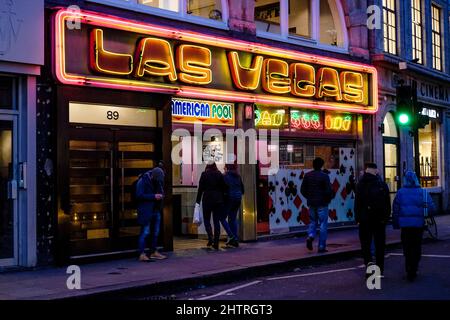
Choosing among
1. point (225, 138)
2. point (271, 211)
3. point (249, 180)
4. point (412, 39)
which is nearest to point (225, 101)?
point (225, 138)

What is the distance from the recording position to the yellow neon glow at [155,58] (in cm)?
1298

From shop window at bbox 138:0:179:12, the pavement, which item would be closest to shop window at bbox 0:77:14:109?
shop window at bbox 138:0:179:12

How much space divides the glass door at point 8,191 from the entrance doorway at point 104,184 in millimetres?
1086

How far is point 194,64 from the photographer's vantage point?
46.0ft

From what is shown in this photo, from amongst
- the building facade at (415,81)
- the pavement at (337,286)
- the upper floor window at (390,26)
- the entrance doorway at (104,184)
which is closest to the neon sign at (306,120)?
the building facade at (415,81)

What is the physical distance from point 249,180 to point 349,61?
5466 millimetres

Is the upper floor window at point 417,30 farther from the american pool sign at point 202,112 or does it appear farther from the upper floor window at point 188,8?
the american pool sign at point 202,112

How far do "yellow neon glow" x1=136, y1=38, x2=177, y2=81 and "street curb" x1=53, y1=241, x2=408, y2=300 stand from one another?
14.9 feet

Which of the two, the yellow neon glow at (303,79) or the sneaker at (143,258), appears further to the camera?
the yellow neon glow at (303,79)

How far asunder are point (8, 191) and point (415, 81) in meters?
15.0

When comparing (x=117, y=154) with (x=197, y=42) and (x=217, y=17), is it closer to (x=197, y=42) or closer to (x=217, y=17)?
(x=197, y=42)

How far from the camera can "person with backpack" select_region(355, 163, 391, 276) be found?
10547 millimetres

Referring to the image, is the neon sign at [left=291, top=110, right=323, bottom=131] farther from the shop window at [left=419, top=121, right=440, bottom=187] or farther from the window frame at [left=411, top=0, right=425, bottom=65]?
the shop window at [left=419, top=121, right=440, bottom=187]

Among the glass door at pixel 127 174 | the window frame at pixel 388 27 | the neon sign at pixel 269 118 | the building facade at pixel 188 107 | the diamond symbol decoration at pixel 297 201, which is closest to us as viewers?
the building facade at pixel 188 107
